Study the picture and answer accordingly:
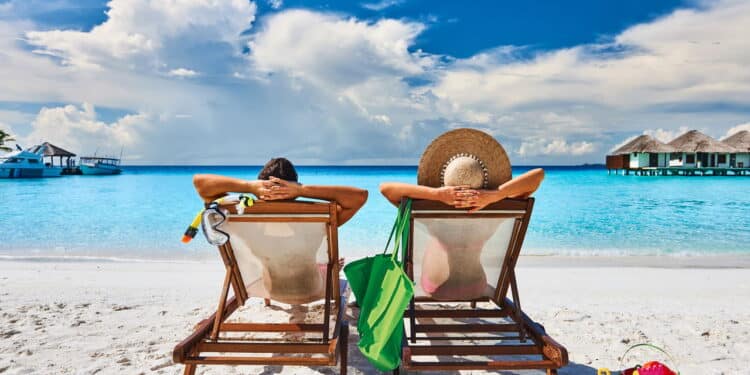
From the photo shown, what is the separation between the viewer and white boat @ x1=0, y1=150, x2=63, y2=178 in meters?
36.1

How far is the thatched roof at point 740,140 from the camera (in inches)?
1462

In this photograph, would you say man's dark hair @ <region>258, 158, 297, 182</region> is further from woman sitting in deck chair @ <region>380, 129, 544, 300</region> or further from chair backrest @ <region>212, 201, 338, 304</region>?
woman sitting in deck chair @ <region>380, 129, 544, 300</region>

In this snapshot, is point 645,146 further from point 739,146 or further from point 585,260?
point 585,260

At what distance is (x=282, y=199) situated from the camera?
2.35m

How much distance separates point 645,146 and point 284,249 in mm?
43763

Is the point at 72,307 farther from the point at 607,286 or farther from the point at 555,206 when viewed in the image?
the point at 555,206

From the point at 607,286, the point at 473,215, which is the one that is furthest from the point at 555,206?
the point at 473,215

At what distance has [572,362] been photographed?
2.84m

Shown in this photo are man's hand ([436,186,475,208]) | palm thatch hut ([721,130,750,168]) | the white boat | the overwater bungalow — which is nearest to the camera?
man's hand ([436,186,475,208])

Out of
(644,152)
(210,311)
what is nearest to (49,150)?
(210,311)

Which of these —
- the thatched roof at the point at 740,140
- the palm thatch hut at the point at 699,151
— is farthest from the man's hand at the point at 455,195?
the thatched roof at the point at 740,140

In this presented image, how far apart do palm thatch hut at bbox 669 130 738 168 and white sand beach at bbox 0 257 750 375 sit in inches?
1502

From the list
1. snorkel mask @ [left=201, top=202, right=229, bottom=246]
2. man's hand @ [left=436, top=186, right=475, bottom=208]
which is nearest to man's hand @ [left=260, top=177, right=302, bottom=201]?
snorkel mask @ [left=201, top=202, right=229, bottom=246]

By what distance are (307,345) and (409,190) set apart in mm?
960
